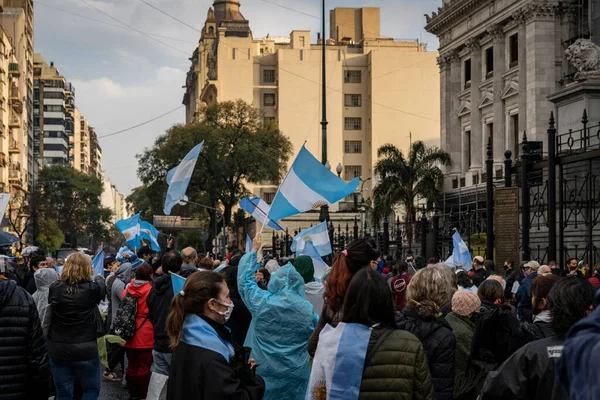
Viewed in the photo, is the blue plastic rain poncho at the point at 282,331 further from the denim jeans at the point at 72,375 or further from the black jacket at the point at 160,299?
the denim jeans at the point at 72,375

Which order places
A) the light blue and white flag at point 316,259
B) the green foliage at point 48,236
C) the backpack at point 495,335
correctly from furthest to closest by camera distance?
the green foliage at point 48,236 → the light blue and white flag at point 316,259 → the backpack at point 495,335

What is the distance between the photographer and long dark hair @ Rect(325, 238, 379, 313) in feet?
17.8

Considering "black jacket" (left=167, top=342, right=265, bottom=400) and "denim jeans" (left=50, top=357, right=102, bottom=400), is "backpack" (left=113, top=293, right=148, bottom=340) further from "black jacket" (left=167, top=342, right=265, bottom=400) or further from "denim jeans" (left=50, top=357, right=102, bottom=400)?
"black jacket" (left=167, top=342, right=265, bottom=400)

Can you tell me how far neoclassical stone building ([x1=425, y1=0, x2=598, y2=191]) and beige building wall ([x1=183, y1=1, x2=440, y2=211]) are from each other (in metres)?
32.5

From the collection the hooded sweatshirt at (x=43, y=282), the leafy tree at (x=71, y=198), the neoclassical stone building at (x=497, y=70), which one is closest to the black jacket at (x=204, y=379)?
the hooded sweatshirt at (x=43, y=282)

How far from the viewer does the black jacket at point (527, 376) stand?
4.15m

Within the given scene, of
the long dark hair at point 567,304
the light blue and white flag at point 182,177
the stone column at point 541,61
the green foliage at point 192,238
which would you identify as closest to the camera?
the long dark hair at point 567,304

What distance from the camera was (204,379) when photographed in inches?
178

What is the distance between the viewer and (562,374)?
2.42 meters

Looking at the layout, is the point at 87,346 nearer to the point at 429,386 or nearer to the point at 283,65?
the point at 429,386

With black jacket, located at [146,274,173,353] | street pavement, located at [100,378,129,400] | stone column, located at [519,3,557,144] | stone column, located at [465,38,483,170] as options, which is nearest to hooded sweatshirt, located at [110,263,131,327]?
street pavement, located at [100,378,129,400]

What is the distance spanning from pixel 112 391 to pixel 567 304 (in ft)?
27.9

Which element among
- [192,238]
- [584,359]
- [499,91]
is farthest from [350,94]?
[584,359]

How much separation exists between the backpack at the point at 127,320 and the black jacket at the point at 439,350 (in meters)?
4.09
